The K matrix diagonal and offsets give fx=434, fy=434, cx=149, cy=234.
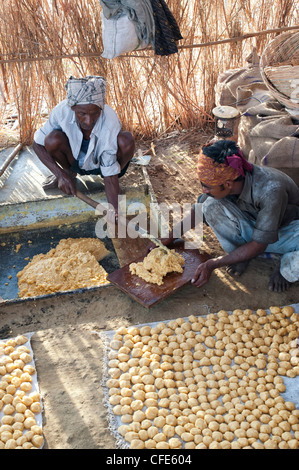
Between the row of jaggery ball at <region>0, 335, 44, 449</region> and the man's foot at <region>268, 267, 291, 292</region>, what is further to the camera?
the man's foot at <region>268, 267, 291, 292</region>

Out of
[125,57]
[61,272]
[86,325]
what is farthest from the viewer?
[125,57]

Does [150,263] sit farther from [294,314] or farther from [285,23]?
[285,23]

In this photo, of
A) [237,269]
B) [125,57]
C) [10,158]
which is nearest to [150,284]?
[237,269]

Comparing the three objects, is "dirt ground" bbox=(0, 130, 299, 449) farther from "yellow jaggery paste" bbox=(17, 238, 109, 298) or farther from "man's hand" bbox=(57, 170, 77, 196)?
"man's hand" bbox=(57, 170, 77, 196)

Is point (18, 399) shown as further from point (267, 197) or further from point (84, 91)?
point (84, 91)

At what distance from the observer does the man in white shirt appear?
3070 millimetres

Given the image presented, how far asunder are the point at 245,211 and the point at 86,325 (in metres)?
1.27

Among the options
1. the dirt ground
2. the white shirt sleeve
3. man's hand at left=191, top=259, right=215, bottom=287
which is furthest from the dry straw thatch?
man's hand at left=191, top=259, right=215, bottom=287

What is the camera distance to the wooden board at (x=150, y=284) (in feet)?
8.72

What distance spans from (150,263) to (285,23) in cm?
333

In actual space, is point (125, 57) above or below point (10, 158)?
above

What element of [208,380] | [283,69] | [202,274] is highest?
[283,69]

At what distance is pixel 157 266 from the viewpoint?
2791 mm

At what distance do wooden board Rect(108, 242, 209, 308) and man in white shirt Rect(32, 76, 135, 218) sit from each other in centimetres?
70
